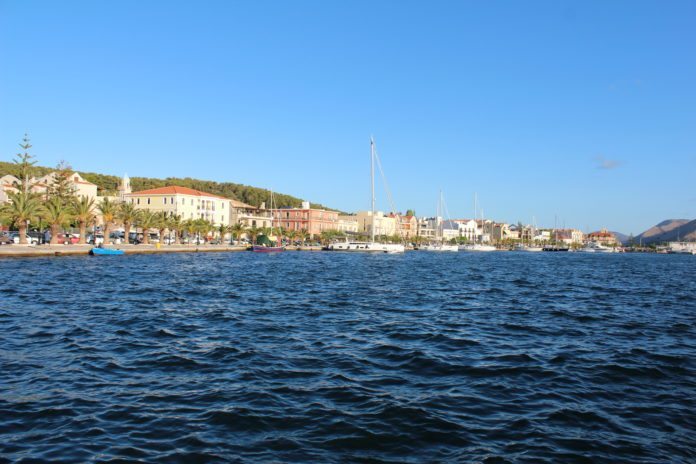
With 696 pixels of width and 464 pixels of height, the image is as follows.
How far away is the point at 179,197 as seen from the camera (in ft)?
405

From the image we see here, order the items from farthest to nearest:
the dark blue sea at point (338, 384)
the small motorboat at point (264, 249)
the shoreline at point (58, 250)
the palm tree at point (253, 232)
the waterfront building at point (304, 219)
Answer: the waterfront building at point (304, 219) → the palm tree at point (253, 232) → the small motorboat at point (264, 249) → the shoreline at point (58, 250) → the dark blue sea at point (338, 384)

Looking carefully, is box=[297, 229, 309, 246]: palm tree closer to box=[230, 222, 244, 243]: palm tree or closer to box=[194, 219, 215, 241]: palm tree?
box=[230, 222, 244, 243]: palm tree

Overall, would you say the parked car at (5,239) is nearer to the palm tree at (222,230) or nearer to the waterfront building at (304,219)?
the palm tree at (222,230)

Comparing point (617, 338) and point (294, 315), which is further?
point (294, 315)

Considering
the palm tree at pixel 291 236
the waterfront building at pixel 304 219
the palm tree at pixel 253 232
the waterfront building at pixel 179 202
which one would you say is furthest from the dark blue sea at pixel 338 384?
the waterfront building at pixel 304 219

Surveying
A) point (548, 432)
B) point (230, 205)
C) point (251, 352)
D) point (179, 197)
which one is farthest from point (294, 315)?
point (230, 205)

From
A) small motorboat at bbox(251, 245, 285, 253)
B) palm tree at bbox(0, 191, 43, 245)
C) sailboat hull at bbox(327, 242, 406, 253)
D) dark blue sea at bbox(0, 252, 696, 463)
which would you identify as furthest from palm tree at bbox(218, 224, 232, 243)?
dark blue sea at bbox(0, 252, 696, 463)

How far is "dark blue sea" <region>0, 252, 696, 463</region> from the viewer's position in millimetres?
8336

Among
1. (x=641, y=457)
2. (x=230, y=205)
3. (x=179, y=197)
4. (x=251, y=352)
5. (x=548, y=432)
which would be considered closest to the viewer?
(x=641, y=457)

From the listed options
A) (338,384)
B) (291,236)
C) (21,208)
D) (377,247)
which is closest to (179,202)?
(291,236)

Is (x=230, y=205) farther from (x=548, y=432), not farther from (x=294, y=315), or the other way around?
(x=548, y=432)

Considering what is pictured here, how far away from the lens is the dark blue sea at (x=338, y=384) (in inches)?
328

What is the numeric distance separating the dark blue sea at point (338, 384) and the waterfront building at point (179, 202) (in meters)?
102

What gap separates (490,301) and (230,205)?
121897mm
